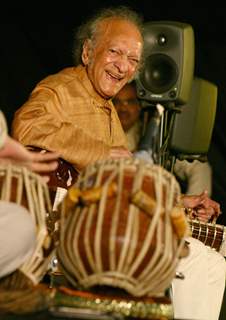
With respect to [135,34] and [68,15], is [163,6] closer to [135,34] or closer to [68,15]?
[68,15]

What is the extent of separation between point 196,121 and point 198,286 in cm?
159

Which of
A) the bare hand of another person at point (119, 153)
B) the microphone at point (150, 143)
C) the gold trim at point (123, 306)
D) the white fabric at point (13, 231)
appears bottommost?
the gold trim at point (123, 306)

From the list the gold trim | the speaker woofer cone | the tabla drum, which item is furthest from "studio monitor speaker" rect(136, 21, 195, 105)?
the gold trim

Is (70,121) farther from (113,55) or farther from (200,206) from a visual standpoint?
(200,206)

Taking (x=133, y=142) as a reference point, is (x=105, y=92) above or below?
above

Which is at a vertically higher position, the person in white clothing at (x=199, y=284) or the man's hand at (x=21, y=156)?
the man's hand at (x=21, y=156)

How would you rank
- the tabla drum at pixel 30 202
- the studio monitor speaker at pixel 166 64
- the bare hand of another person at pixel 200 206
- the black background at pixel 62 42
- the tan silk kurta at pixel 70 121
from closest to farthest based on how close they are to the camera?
the tabla drum at pixel 30 202
the tan silk kurta at pixel 70 121
the bare hand of another person at pixel 200 206
the studio monitor speaker at pixel 166 64
the black background at pixel 62 42

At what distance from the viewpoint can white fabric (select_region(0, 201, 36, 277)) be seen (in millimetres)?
2143

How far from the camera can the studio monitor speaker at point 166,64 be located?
382cm

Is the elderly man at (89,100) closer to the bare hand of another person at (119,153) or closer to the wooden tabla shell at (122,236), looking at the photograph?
the bare hand of another person at (119,153)

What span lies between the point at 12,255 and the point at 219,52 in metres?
3.20

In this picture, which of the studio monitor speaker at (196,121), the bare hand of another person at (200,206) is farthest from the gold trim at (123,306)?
the studio monitor speaker at (196,121)

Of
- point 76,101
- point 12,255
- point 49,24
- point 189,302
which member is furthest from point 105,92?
point 49,24

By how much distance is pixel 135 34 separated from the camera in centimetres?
331
